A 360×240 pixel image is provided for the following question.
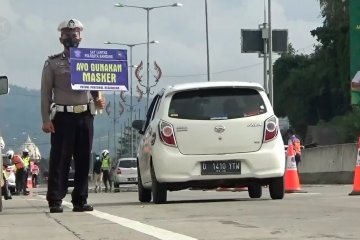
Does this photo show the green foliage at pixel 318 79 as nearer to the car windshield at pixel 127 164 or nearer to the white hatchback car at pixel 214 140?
the car windshield at pixel 127 164

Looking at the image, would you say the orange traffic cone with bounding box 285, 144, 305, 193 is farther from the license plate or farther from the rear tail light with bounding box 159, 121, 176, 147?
the rear tail light with bounding box 159, 121, 176, 147

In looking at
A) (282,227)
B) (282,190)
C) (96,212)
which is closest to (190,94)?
(282,190)

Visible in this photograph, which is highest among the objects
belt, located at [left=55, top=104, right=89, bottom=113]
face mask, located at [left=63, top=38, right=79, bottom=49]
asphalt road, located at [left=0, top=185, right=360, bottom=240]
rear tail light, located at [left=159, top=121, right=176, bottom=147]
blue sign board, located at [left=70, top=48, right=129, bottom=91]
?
face mask, located at [left=63, top=38, right=79, bottom=49]

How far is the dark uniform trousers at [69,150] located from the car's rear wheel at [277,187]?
3641 millimetres

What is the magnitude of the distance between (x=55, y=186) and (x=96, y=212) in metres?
0.63

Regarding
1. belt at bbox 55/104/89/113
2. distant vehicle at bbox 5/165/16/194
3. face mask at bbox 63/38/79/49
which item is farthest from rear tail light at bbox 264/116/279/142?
distant vehicle at bbox 5/165/16/194

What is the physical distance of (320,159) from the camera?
31.9 meters

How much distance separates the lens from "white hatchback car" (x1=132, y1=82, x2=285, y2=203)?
13727 mm

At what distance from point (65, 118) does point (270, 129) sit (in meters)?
3.61

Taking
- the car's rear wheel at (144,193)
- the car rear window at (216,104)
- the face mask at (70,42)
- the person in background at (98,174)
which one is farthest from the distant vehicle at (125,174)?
the face mask at (70,42)

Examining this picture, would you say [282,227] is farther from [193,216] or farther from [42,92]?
[42,92]

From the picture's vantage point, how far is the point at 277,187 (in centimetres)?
1443

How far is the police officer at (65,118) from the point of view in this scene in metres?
11.4

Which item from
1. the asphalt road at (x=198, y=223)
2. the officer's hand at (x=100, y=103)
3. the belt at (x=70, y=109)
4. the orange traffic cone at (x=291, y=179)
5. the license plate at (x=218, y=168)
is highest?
the officer's hand at (x=100, y=103)
